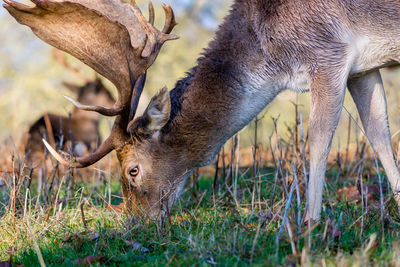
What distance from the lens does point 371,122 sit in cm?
454

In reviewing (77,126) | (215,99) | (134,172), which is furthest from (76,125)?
(215,99)

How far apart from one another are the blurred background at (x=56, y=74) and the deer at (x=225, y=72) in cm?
597

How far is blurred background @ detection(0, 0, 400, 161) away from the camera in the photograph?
41.1 feet

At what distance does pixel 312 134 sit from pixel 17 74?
12295mm

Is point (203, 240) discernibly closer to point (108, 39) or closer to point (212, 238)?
point (212, 238)

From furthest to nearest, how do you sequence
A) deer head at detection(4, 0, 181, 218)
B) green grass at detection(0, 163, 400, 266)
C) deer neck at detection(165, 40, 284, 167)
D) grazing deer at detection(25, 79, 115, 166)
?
grazing deer at detection(25, 79, 115, 166), deer neck at detection(165, 40, 284, 167), deer head at detection(4, 0, 181, 218), green grass at detection(0, 163, 400, 266)

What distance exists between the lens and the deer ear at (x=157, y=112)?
4254 millimetres

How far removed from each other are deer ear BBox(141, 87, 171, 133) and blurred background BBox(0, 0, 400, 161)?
6.27 meters

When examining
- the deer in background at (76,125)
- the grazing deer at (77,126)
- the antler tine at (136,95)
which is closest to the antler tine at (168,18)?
the antler tine at (136,95)

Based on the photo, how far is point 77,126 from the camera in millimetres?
10969

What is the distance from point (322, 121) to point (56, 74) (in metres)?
10.5

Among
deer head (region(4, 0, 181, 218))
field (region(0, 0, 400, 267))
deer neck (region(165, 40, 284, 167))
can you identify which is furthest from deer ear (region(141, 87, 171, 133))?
field (region(0, 0, 400, 267))

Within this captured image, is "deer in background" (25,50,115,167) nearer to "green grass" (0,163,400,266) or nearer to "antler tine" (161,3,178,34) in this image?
"antler tine" (161,3,178,34)

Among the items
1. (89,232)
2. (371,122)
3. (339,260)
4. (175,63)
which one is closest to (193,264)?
(339,260)
